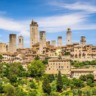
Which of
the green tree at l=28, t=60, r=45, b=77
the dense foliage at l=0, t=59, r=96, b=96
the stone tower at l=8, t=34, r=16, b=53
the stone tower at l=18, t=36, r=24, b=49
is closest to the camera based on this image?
the dense foliage at l=0, t=59, r=96, b=96

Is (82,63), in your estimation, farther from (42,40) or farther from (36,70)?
(42,40)

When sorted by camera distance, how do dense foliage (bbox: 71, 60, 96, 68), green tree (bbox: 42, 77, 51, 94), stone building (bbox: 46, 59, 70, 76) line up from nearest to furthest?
green tree (bbox: 42, 77, 51, 94), stone building (bbox: 46, 59, 70, 76), dense foliage (bbox: 71, 60, 96, 68)

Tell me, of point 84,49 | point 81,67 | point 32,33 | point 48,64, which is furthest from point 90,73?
point 32,33

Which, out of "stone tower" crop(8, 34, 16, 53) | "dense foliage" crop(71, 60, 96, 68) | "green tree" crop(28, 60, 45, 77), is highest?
"stone tower" crop(8, 34, 16, 53)

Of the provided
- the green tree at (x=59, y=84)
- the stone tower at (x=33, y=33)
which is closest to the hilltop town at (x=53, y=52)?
the stone tower at (x=33, y=33)

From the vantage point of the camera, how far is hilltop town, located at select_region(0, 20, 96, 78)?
38.9 m

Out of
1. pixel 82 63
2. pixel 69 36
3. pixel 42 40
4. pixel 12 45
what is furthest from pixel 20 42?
pixel 82 63

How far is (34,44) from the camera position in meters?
53.3

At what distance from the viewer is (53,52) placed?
4847cm

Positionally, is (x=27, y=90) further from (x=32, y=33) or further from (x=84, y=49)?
(x=32, y=33)

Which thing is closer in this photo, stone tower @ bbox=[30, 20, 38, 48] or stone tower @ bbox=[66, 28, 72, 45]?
stone tower @ bbox=[66, 28, 72, 45]

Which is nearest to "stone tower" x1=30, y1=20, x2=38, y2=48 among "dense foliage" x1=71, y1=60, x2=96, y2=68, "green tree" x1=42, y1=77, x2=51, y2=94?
"dense foliage" x1=71, y1=60, x2=96, y2=68

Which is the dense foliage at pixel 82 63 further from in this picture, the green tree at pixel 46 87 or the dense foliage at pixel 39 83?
the green tree at pixel 46 87

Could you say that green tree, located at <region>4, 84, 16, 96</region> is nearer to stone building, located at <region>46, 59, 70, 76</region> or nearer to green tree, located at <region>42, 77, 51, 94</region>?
green tree, located at <region>42, 77, 51, 94</region>
